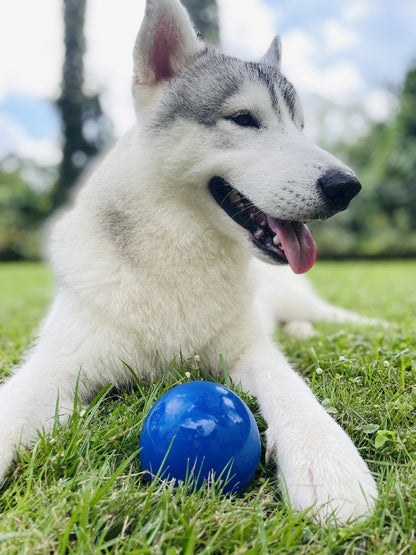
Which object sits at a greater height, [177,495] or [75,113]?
[177,495]

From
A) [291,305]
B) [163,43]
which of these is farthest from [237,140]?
[291,305]

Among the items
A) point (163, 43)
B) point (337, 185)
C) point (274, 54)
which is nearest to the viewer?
point (337, 185)

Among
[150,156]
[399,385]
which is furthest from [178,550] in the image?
[150,156]

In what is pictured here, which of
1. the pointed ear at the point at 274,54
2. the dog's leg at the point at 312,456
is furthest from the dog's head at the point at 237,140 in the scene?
the dog's leg at the point at 312,456

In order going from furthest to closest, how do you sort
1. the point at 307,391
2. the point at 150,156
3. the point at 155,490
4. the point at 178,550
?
1. the point at 150,156
2. the point at 307,391
3. the point at 155,490
4. the point at 178,550

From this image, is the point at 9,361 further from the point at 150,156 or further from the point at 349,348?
the point at 349,348

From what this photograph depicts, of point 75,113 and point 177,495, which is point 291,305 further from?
point 75,113

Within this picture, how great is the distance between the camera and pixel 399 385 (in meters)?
2.31

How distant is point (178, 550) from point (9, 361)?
6.51 feet

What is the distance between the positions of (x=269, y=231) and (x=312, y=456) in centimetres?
108

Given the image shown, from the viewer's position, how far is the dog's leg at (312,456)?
1.51 metres

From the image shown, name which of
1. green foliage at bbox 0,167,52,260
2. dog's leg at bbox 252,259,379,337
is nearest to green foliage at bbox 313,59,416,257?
green foliage at bbox 0,167,52,260

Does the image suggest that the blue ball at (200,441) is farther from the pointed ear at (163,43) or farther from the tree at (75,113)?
the tree at (75,113)

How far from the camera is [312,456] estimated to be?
1.65 meters
